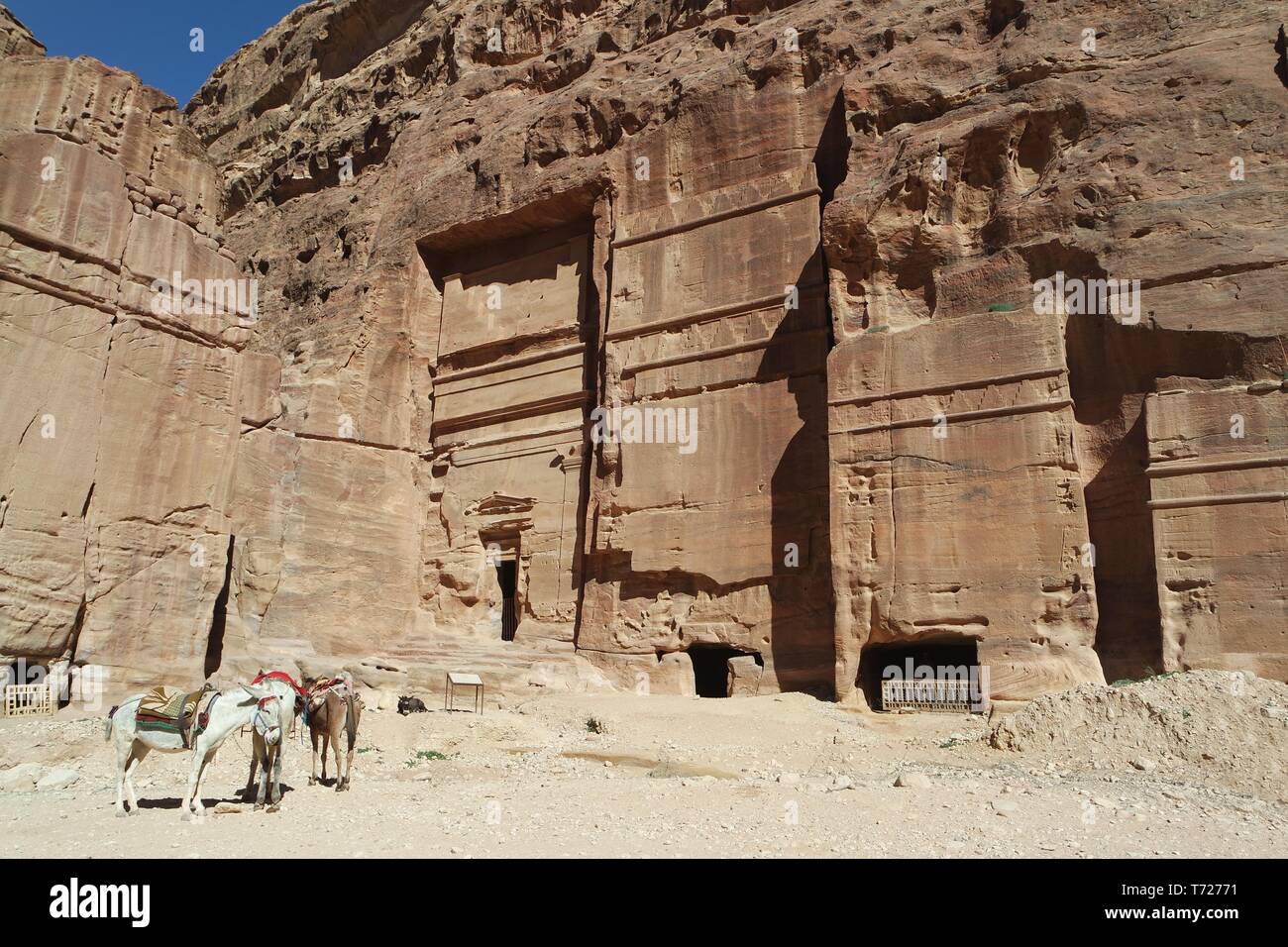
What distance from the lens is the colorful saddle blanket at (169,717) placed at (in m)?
7.94

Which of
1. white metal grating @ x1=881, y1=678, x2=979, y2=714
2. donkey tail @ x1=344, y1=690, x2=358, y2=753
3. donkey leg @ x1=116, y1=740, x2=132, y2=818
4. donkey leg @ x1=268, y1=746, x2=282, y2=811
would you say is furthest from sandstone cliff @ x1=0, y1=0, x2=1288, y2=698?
donkey leg @ x1=268, y1=746, x2=282, y2=811

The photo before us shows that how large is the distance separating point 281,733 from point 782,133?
46.6 feet

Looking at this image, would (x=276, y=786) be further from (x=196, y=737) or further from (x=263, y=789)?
(x=196, y=737)

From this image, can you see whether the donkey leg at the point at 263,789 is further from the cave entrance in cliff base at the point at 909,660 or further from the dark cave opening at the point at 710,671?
the dark cave opening at the point at 710,671

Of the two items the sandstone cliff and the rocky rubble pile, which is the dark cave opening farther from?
the rocky rubble pile

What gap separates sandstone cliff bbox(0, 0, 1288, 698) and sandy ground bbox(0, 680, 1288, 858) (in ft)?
8.10

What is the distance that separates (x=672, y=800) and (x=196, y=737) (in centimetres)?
365

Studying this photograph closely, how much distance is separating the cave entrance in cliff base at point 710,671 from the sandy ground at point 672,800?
4.98 meters

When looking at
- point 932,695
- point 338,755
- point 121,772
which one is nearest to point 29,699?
point 121,772

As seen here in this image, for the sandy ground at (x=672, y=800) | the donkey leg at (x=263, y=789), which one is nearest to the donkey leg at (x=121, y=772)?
the sandy ground at (x=672, y=800)

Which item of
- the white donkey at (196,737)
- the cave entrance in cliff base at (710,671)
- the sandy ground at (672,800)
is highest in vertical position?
the cave entrance in cliff base at (710,671)

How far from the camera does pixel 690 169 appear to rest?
19.5 meters

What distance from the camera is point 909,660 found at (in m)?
14.7

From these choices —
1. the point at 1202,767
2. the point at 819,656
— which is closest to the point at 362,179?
the point at 819,656
